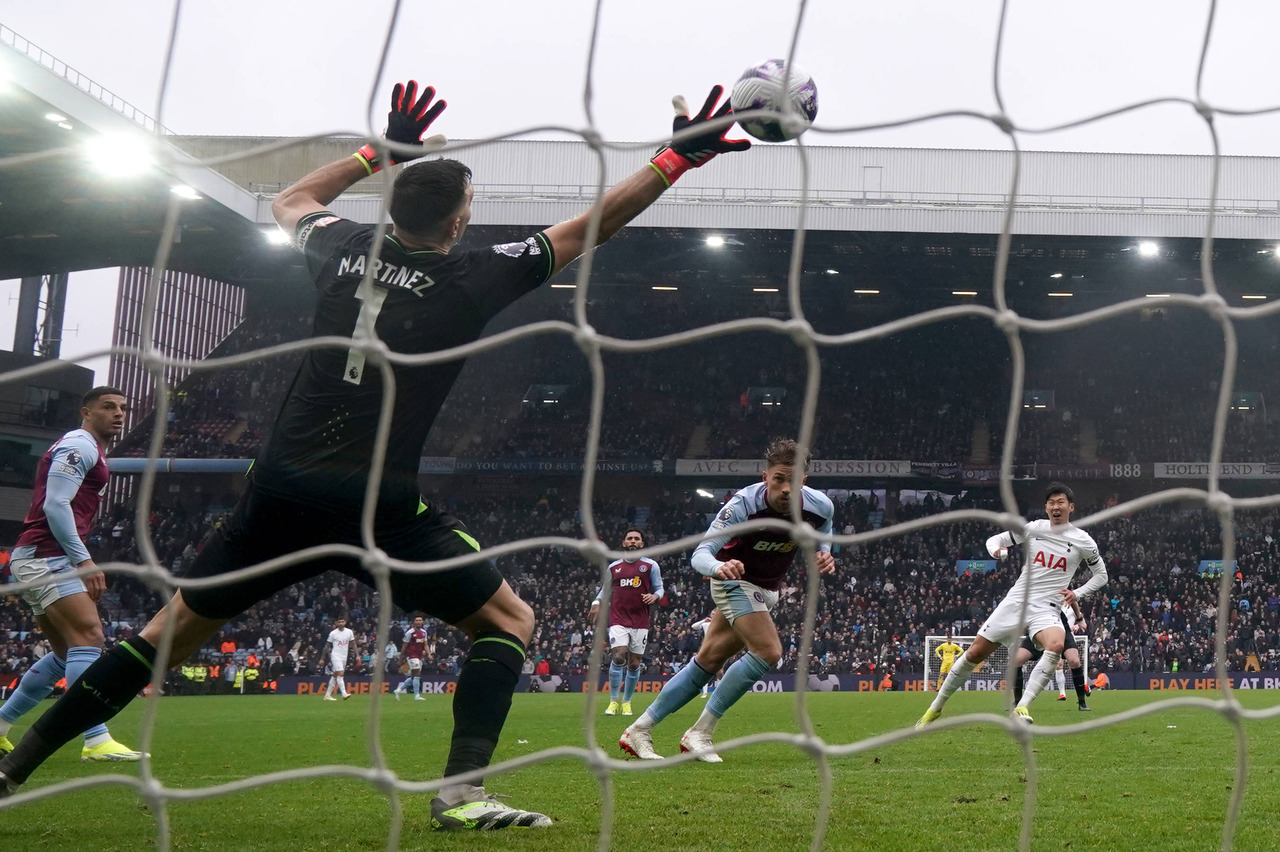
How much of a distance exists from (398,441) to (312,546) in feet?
1.40

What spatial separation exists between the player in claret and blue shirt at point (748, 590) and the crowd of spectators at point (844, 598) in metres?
16.9

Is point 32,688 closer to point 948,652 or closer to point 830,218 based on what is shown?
point 948,652

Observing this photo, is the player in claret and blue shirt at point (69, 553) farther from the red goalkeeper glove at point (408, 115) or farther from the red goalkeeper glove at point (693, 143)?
the red goalkeeper glove at point (693, 143)

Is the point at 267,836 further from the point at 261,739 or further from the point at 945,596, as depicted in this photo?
the point at 945,596

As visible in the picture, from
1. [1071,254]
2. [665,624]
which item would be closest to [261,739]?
[665,624]

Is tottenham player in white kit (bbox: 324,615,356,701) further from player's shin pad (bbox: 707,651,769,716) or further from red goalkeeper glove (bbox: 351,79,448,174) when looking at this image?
red goalkeeper glove (bbox: 351,79,448,174)

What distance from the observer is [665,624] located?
24938mm

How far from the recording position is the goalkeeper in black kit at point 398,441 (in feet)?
10.8

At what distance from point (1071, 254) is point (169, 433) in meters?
22.7

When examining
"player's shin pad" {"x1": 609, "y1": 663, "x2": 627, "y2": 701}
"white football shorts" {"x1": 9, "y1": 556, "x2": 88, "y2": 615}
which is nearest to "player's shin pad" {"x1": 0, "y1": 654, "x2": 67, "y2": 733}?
"white football shorts" {"x1": 9, "y1": 556, "x2": 88, "y2": 615}

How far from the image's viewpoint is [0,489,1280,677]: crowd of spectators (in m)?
23.1

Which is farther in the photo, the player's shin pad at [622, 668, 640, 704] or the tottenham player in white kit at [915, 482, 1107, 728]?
the player's shin pad at [622, 668, 640, 704]

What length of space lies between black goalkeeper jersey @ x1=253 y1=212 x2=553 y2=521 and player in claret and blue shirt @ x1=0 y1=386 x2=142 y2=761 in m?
2.53

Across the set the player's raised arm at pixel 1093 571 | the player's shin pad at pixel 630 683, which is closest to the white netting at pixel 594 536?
the player's raised arm at pixel 1093 571
